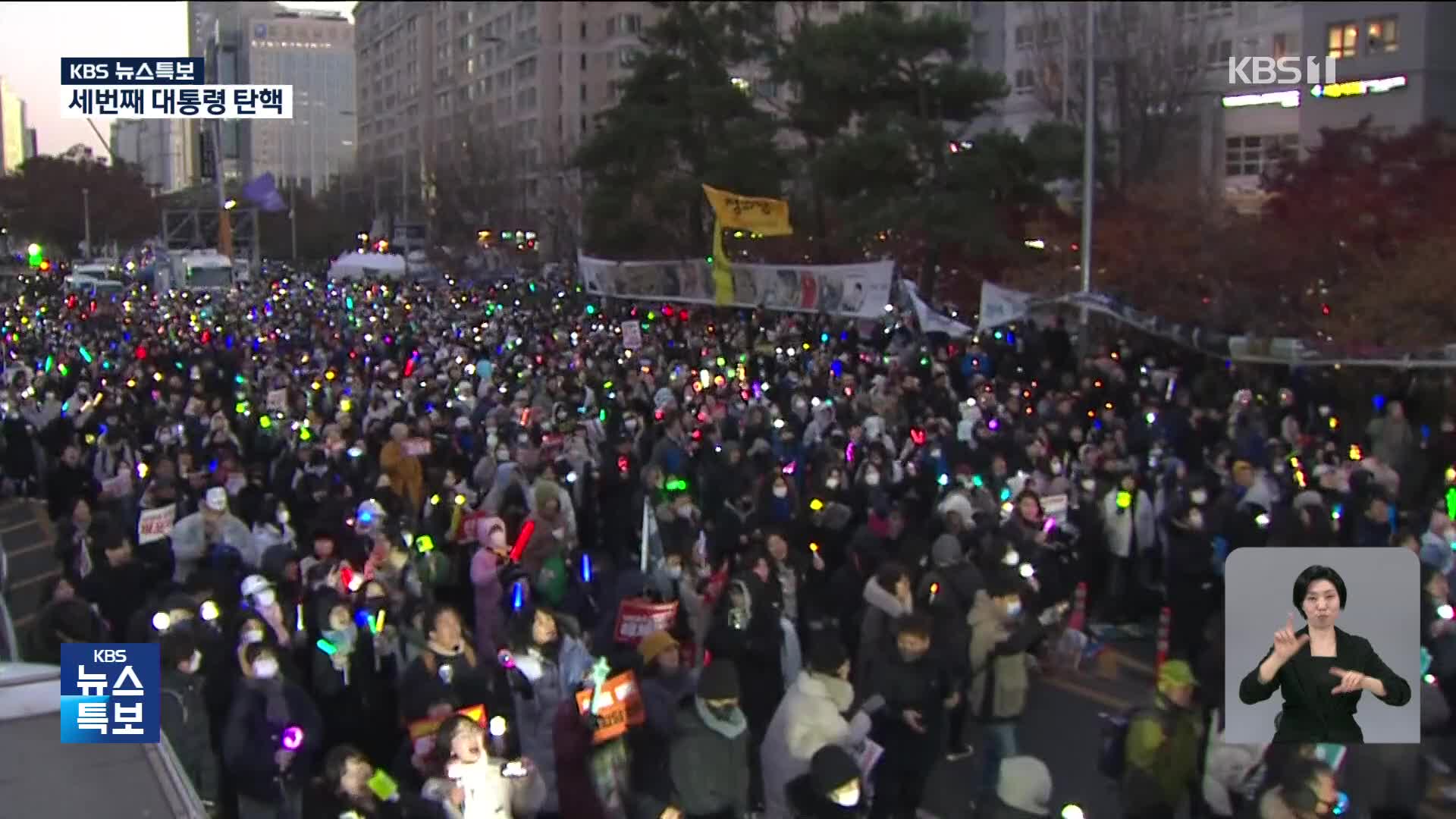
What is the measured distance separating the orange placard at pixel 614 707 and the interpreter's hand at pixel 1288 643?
9.61 ft

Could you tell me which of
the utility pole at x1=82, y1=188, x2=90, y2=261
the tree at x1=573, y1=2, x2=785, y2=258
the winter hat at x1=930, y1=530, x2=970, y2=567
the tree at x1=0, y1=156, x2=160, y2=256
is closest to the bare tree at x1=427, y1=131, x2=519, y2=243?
the tree at x1=573, y1=2, x2=785, y2=258

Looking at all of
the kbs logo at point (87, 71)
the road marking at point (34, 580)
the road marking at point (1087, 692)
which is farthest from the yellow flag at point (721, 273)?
the kbs logo at point (87, 71)

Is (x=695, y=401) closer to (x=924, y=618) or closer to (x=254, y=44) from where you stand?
(x=254, y=44)

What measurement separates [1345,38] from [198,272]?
2890cm

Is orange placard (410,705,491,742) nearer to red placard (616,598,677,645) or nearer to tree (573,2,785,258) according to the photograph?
red placard (616,598,677,645)

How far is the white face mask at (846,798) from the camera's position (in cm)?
587

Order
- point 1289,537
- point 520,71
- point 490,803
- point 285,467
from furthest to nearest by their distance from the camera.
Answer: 1. point 520,71
2. point 285,467
3. point 1289,537
4. point 490,803

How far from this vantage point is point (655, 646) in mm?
7152

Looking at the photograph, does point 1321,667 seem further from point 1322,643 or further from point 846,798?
point 846,798

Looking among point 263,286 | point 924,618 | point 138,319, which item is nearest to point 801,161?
point 263,286

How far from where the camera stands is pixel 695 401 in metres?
17.0

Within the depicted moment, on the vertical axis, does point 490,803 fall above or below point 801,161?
below

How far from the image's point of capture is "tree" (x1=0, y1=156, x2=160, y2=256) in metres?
9.70

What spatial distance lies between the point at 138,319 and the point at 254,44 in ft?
32.6
